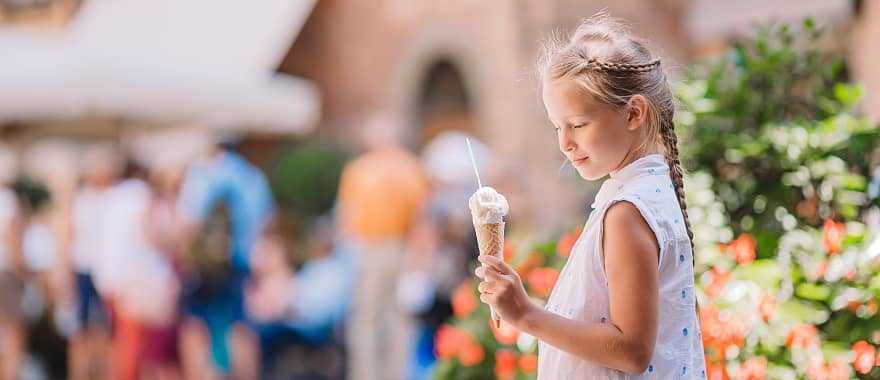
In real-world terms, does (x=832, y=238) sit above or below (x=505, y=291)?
above

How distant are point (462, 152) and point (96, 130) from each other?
2404mm

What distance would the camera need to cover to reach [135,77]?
6.27 meters

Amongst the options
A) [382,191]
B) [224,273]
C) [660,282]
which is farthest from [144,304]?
[660,282]

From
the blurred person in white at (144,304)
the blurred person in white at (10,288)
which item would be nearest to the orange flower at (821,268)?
the blurred person in white at (144,304)

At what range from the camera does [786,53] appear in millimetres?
3006

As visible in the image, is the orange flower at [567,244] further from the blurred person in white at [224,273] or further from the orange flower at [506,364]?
the blurred person in white at [224,273]

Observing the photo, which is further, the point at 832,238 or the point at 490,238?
the point at 832,238

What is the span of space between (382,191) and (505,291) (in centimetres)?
420

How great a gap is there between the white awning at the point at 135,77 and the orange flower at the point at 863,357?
190 inches

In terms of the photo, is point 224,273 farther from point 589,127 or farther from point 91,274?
point 589,127

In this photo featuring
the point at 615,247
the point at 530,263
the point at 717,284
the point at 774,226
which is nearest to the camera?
the point at 615,247

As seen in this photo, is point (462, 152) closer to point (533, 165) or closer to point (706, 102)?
point (533, 165)

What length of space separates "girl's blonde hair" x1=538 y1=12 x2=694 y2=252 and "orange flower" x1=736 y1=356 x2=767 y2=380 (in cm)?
89

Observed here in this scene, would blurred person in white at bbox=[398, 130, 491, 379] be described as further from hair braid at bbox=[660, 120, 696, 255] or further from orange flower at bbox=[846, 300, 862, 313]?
hair braid at bbox=[660, 120, 696, 255]
